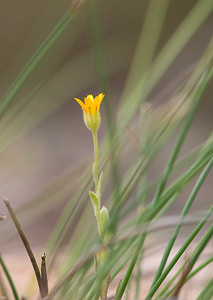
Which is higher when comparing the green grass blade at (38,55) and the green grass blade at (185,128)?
the green grass blade at (38,55)

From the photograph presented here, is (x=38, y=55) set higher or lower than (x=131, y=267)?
higher

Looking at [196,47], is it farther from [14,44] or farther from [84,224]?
[84,224]

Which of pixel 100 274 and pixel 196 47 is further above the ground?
pixel 196 47

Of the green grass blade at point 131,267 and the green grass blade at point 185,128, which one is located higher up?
the green grass blade at point 185,128

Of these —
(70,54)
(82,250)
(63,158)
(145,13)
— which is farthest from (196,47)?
(82,250)

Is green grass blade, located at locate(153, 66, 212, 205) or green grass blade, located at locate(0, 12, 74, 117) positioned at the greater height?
green grass blade, located at locate(0, 12, 74, 117)

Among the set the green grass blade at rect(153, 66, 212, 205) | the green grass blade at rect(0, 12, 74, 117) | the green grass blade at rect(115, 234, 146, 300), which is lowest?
the green grass blade at rect(115, 234, 146, 300)

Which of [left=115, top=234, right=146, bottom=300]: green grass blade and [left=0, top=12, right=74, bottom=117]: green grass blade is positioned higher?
[left=0, top=12, right=74, bottom=117]: green grass blade

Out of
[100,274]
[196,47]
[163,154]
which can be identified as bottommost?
[100,274]

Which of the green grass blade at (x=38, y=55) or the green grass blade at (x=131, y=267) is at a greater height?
the green grass blade at (x=38, y=55)

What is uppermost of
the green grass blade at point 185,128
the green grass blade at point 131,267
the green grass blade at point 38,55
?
the green grass blade at point 38,55

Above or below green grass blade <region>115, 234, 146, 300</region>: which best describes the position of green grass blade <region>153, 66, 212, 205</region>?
above
